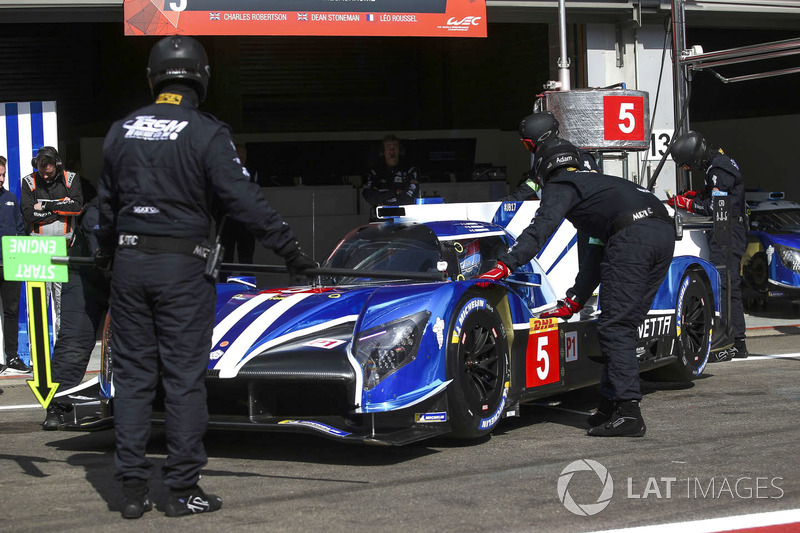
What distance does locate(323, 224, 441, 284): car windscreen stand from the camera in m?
6.87

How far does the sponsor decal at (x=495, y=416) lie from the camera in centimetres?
607

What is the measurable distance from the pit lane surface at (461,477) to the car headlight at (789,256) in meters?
6.19

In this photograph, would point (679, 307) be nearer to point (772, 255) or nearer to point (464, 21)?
point (772, 255)

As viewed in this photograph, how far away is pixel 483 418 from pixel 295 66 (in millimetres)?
19058

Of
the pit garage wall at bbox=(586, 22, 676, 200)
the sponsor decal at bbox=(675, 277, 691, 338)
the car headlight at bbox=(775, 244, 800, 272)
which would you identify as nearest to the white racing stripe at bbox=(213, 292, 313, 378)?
the sponsor decal at bbox=(675, 277, 691, 338)

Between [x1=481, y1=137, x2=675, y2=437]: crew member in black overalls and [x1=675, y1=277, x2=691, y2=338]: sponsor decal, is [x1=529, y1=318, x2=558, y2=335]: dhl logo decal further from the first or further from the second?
[x1=675, y1=277, x2=691, y2=338]: sponsor decal

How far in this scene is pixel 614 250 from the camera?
6648mm

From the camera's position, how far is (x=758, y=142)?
78.0ft

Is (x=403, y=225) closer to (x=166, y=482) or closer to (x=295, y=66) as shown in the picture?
(x=166, y=482)

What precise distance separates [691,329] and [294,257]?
4.29 m

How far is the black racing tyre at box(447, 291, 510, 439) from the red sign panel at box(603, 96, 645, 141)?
553 cm

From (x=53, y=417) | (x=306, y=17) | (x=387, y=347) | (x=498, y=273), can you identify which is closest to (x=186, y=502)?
(x=387, y=347)

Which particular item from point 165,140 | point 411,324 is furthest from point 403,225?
point 165,140

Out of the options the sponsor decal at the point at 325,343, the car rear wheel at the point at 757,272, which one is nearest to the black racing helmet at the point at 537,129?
the sponsor decal at the point at 325,343
